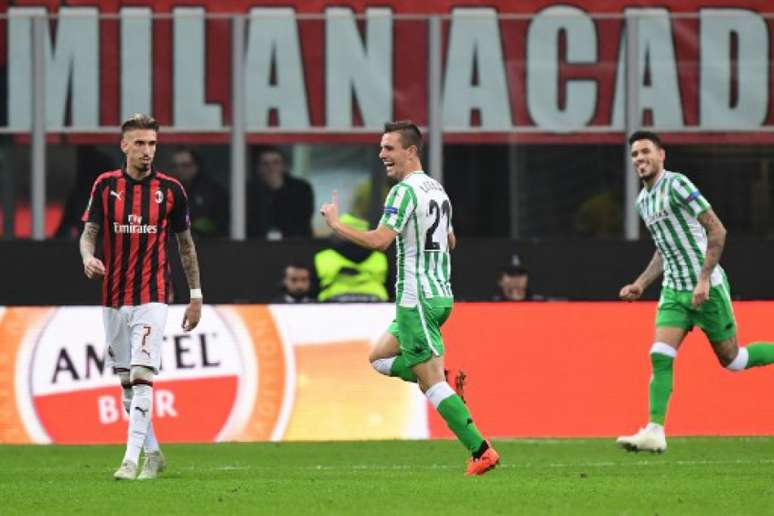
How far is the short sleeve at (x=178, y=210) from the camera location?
35.6 feet

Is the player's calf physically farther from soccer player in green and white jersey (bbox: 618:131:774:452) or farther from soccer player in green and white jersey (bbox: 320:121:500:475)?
soccer player in green and white jersey (bbox: 618:131:774:452)

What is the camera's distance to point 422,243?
34.8 ft

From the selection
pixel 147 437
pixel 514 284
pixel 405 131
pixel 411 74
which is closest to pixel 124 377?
pixel 147 437

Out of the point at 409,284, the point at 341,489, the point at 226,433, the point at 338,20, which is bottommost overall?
the point at 226,433

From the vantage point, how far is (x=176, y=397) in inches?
583

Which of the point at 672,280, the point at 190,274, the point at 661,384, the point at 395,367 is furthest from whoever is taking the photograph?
the point at 672,280

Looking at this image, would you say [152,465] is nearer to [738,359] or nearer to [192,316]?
[192,316]

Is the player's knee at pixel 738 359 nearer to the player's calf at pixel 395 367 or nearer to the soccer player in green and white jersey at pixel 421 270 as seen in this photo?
the player's calf at pixel 395 367

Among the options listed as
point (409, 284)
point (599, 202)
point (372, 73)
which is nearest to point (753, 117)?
point (599, 202)

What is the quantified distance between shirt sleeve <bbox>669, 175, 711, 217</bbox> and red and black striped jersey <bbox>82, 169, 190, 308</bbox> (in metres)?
3.31

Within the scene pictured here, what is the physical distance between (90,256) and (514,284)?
670 cm

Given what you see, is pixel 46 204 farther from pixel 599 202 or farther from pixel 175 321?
pixel 599 202

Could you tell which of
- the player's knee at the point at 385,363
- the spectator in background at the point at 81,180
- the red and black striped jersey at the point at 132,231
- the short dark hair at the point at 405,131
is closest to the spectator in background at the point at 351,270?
the spectator in background at the point at 81,180

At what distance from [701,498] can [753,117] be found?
8804mm
